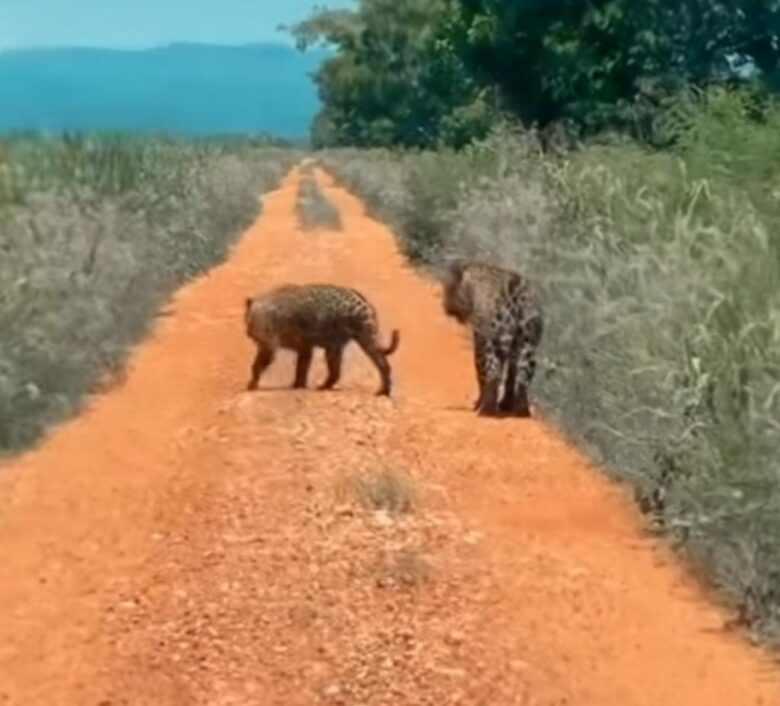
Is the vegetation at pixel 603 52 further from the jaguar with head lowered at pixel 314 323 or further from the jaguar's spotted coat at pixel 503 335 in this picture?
the jaguar's spotted coat at pixel 503 335

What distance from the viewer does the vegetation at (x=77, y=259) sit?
1630 cm

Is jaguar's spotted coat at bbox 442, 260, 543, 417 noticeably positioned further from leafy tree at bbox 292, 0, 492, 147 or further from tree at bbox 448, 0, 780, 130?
leafy tree at bbox 292, 0, 492, 147

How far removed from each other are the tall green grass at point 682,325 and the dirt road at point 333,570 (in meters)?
0.30

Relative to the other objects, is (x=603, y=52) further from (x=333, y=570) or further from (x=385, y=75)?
(x=385, y=75)

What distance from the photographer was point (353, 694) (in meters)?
9.13

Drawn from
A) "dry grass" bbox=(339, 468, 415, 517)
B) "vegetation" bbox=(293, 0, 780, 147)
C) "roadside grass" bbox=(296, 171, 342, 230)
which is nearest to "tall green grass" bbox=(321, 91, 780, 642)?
"dry grass" bbox=(339, 468, 415, 517)

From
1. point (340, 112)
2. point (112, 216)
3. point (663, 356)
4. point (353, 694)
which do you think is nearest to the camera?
point (353, 694)

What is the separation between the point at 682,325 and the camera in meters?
12.4

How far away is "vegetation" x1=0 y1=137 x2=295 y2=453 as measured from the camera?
1630 centimetres

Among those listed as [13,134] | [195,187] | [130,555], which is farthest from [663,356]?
[195,187]

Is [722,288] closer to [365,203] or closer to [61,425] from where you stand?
[61,425]

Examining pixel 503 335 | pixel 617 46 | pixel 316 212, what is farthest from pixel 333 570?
pixel 316 212

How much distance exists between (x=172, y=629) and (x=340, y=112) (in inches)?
3684

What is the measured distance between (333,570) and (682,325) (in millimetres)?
2462
